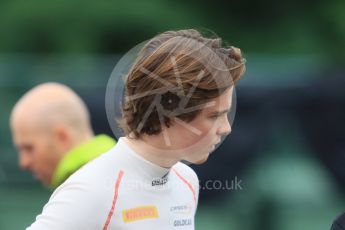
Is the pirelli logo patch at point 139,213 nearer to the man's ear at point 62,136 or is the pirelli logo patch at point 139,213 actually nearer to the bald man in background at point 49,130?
the bald man in background at point 49,130

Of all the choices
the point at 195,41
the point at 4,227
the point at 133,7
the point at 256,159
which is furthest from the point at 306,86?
the point at 195,41

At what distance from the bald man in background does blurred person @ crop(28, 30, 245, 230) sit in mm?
2002

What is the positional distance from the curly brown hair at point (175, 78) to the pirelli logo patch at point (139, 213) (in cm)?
21

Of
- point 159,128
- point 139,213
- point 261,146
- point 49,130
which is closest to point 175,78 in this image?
point 159,128

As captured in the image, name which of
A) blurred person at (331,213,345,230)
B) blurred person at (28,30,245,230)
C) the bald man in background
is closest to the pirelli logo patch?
blurred person at (28,30,245,230)

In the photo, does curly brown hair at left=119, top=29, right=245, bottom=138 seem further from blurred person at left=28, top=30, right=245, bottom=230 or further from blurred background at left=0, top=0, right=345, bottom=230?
blurred background at left=0, top=0, right=345, bottom=230

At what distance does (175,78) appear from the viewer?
2.97m

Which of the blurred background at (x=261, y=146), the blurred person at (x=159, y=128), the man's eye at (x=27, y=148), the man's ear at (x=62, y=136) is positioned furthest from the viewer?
the blurred background at (x=261, y=146)

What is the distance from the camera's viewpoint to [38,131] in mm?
5430

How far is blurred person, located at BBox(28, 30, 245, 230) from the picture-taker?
2947 mm

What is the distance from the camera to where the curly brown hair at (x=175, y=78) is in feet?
9.76

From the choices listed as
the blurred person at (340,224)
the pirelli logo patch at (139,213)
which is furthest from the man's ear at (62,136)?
the blurred person at (340,224)

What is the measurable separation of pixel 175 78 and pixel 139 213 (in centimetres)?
39

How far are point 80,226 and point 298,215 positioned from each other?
5.21 metres
